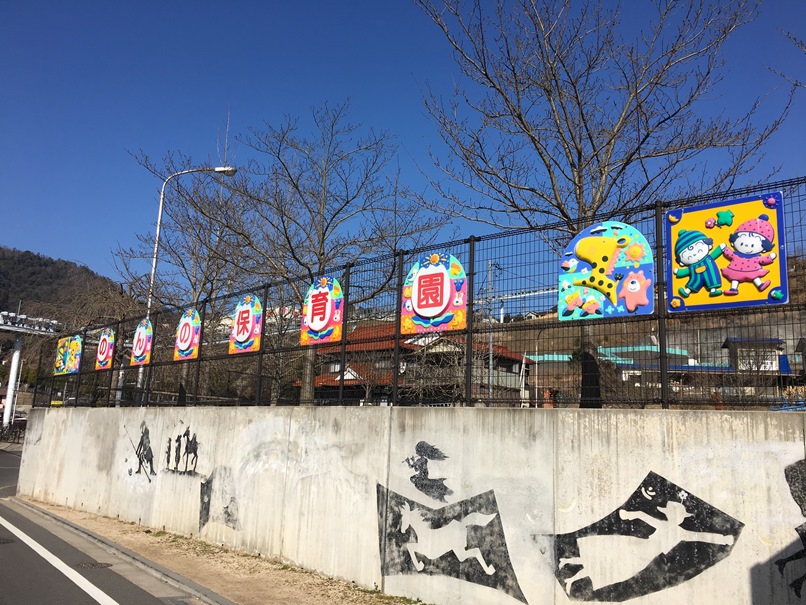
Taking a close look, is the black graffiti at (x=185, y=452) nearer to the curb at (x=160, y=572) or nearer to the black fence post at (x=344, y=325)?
the curb at (x=160, y=572)

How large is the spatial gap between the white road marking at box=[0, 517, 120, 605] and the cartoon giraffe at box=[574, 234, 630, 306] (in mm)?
6254

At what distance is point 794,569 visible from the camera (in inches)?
182

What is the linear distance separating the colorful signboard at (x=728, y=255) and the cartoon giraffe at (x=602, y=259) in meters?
0.51

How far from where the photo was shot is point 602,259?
6.36 meters

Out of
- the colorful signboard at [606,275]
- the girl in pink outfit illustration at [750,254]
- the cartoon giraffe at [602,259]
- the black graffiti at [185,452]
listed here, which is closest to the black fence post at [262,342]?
the black graffiti at [185,452]

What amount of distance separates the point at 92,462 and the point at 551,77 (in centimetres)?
1338

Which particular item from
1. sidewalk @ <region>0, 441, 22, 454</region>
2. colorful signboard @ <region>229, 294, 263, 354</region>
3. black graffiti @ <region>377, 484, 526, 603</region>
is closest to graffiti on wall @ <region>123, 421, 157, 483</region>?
colorful signboard @ <region>229, 294, 263, 354</region>

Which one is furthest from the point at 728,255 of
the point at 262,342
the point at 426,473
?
the point at 262,342

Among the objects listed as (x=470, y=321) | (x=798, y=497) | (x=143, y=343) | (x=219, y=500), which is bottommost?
(x=219, y=500)

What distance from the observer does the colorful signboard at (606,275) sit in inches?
239

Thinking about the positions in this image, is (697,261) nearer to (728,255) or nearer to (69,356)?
(728,255)

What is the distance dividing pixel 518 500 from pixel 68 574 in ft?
20.1

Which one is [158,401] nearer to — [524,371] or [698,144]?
[524,371]

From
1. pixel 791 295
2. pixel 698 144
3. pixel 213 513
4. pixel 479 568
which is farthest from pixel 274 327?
pixel 791 295
